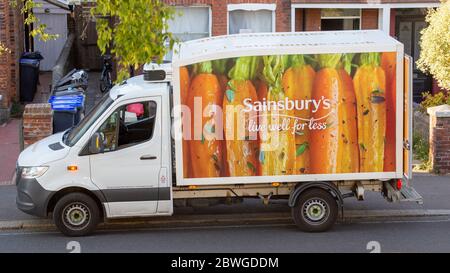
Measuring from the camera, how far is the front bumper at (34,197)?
35.4ft

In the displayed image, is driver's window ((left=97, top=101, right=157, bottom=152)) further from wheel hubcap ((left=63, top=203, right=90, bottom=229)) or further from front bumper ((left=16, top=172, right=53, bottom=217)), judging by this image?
front bumper ((left=16, top=172, right=53, bottom=217))

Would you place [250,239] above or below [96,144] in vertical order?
below

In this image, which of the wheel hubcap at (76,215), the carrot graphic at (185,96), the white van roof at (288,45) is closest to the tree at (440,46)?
the white van roof at (288,45)

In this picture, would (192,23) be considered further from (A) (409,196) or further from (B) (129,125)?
(A) (409,196)

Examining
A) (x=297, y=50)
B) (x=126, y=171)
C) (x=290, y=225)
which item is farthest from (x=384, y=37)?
(x=126, y=171)

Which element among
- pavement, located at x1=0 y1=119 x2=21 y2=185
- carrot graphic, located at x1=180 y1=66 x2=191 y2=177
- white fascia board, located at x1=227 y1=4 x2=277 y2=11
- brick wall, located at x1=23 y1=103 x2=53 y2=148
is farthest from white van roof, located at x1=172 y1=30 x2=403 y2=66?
white fascia board, located at x1=227 y1=4 x2=277 y2=11

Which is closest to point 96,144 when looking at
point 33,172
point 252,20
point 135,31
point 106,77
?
point 33,172

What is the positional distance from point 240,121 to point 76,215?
2.59 m

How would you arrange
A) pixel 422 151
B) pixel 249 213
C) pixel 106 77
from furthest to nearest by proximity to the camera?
pixel 106 77, pixel 422 151, pixel 249 213

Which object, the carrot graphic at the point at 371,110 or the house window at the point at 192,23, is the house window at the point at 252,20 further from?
the carrot graphic at the point at 371,110

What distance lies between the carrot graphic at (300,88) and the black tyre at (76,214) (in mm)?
2882

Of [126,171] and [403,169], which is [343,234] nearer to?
[403,169]

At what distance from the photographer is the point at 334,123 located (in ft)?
35.4

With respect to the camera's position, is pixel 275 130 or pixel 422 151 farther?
pixel 422 151
